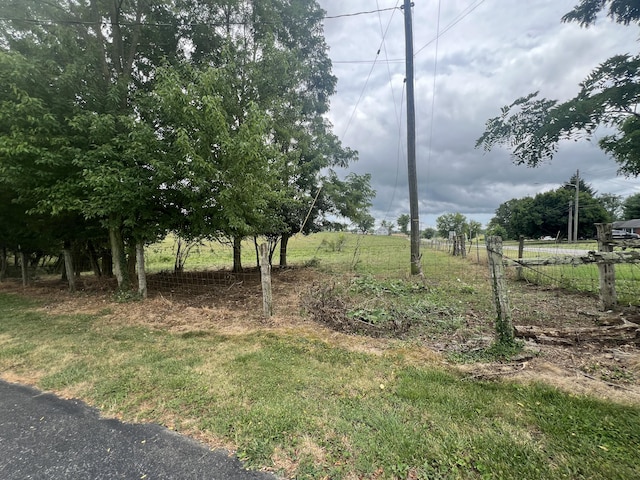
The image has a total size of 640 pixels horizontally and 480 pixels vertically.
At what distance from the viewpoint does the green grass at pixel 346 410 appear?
68.8 inches

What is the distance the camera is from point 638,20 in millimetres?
4711

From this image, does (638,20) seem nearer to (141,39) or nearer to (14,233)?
(141,39)

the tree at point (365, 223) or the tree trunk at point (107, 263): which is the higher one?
the tree at point (365, 223)

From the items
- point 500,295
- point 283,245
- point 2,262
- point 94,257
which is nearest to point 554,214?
point 283,245

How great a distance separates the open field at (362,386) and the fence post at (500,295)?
243 millimetres

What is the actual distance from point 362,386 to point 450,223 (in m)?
60.1

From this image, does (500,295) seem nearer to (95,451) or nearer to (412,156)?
(95,451)

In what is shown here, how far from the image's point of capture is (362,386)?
2658 millimetres

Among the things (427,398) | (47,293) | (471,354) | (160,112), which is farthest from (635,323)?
(47,293)

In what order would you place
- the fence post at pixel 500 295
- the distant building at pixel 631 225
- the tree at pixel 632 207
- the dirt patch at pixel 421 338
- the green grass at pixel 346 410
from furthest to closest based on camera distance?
the tree at pixel 632 207, the distant building at pixel 631 225, the fence post at pixel 500 295, the dirt patch at pixel 421 338, the green grass at pixel 346 410

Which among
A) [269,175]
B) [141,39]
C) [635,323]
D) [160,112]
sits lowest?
[635,323]

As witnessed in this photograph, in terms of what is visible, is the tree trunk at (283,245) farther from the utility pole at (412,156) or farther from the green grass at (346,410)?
the green grass at (346,410)

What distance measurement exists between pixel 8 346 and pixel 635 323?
28.3 ft

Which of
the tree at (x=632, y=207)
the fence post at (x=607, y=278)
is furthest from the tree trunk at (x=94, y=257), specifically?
the tree at (x=632, y=207)
